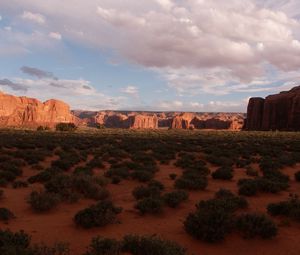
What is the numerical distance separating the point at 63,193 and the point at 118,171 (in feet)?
15.4

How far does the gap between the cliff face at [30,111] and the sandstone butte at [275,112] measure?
7985cm

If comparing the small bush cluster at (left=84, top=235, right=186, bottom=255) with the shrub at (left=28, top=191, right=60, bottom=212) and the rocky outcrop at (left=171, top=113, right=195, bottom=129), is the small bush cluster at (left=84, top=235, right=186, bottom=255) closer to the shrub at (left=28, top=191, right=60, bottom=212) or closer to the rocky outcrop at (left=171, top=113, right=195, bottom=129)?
the shrub at (left=28, top=191, right=60, bottom=212)

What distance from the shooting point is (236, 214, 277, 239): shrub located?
7352mm

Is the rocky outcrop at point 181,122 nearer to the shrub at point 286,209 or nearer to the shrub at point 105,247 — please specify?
the shrub at point 286,209

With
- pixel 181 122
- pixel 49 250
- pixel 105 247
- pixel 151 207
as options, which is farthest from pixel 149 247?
pixel 181 122

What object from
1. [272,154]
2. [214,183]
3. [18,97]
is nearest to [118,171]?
[214,183]

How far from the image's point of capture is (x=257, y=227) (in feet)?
24.3

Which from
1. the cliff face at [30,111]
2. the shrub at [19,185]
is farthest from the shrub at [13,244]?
the cliff face at [30,111]

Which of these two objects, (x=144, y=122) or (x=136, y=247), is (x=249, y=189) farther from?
(x=144, y=122)

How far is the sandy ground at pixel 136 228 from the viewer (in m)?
6.98

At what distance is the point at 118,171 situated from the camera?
1532cm

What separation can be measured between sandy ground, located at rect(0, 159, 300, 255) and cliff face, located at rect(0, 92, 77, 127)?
13256cm

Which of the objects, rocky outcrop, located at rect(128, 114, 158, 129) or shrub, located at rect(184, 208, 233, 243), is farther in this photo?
rocky outcrop, located at rect(128, 114, 158, 129)

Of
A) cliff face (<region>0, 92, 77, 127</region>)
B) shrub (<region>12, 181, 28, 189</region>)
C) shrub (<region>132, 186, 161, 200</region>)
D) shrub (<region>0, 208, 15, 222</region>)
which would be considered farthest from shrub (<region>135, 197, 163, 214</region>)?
cliff face (<region>0, 92, 77, 127</region>)
